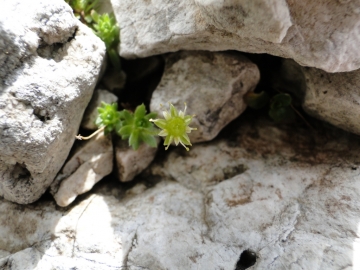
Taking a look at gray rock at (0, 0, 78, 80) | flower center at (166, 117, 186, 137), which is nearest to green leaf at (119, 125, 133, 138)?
flower center at (166, 117, 186, 137)

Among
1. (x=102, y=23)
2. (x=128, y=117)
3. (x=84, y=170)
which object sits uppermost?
(x=102, y=23)

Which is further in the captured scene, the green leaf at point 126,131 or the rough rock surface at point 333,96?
the green leaf at point 126,131

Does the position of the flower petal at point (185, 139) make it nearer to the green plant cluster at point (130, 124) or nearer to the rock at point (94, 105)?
the green plant cluster at point (130, 124)

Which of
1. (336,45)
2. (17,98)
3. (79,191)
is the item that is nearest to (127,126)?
(79,191)

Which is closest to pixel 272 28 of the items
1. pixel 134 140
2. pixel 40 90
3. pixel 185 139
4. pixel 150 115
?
pixel 185 139

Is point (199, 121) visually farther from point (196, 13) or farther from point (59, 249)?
point (59, 249)

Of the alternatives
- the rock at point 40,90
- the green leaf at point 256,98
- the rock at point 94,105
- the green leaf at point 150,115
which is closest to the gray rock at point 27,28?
the rock at point 40,90

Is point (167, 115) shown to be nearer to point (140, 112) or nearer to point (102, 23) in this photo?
point (140, 112)
